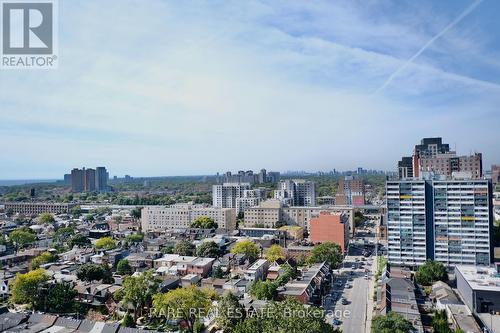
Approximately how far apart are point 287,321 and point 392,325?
3540mm

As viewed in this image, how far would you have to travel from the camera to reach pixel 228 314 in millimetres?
13086

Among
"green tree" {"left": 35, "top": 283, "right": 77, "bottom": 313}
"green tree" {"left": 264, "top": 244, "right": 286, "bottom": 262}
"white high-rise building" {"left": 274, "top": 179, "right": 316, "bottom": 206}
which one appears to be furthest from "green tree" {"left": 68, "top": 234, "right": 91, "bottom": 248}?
"white high-rise building" {"left": 274, "top": 179, "right": 316, "bottom": 206}

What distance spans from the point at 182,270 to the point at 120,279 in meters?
3.28

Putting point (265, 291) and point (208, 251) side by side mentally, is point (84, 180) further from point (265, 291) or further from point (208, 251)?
point (265, 291)

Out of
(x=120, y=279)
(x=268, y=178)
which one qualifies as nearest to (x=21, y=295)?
(x=120, y=279)

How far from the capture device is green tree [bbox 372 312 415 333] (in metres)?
11.6

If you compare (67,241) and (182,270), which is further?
(67,241)

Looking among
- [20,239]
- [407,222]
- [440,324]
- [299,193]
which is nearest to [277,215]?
[299,193]

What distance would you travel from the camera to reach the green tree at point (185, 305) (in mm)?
13305

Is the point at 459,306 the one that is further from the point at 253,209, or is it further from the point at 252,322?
the point at 253,209

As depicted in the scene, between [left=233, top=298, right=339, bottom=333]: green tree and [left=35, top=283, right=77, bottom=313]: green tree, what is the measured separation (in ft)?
25.6

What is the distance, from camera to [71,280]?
18688mm

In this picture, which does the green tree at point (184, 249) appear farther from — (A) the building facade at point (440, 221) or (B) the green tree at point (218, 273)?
(A) the building facade at point (440, 221)

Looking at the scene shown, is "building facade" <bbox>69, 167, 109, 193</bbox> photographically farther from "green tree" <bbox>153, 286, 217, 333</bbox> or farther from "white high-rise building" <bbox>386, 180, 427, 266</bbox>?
"green tree" <bbox>153, 286, 217, 333</bbox>
